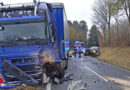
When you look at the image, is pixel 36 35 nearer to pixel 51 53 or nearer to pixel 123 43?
pixel 51 53

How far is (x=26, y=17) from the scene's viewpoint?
8109mm

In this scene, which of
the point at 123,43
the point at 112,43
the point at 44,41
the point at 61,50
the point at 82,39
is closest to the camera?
the point at 44,41

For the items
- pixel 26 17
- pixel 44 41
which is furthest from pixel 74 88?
pixel 26 17

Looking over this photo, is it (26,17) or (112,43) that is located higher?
(26,17)

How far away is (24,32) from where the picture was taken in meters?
8.05

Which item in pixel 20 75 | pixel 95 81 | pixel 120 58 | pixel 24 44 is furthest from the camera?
pixel 120 58

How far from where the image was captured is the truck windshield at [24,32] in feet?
26.2

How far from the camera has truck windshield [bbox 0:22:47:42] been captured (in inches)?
314

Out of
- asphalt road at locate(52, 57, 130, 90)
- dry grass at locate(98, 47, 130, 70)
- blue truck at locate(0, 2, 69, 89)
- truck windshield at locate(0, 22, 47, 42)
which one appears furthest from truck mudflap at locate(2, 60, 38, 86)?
dry grass at locate(98, 47, 130, 70)

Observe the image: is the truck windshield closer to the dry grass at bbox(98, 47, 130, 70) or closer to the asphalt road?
the asphalt road

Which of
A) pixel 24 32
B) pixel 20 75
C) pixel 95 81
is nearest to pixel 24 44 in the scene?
pixel 24 32

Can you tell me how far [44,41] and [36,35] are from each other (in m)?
0.41

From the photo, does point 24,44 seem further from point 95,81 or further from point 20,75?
point 95,81

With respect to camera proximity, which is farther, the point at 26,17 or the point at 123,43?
the point at 123,43
